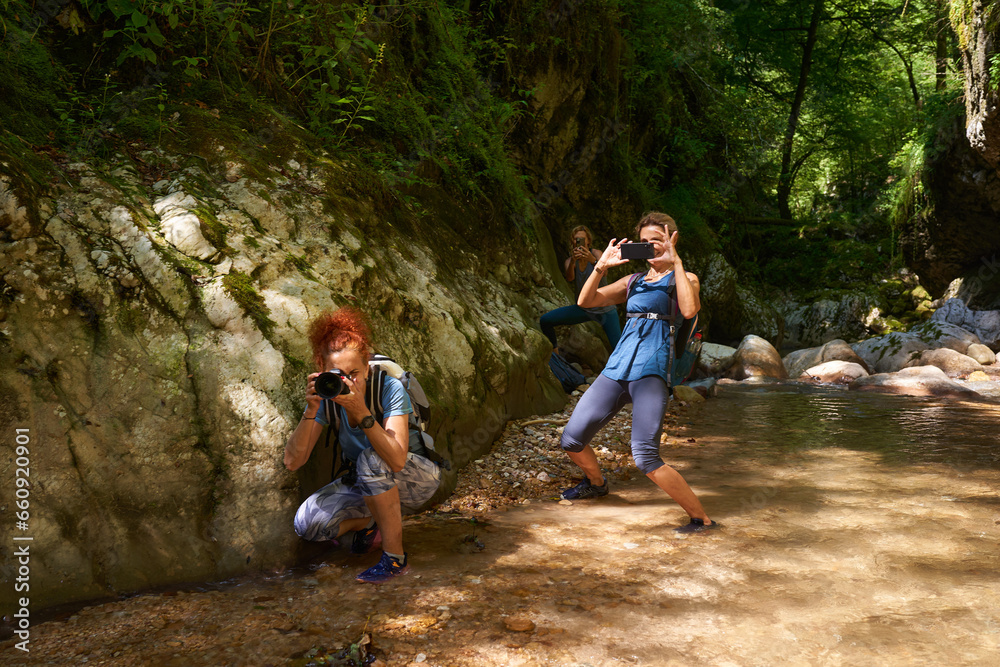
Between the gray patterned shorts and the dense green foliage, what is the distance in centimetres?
273

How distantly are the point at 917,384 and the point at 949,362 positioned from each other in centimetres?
210

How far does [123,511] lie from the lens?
3227 millimetres

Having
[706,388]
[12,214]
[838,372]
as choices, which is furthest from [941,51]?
[12,214]

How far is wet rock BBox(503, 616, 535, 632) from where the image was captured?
280 cm

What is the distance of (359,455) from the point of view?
343cm

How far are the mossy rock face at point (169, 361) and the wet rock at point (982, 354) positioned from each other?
39.5ft

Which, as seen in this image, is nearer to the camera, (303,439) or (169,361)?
(303,439)

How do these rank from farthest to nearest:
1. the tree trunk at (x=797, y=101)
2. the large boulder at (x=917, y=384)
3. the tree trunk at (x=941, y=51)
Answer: the tree trunk at (x=797, y=101) → the tree trunk at (x=941, y=51) → the large boulder at (x=917, y=384)

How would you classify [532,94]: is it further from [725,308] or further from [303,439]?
[303,439]

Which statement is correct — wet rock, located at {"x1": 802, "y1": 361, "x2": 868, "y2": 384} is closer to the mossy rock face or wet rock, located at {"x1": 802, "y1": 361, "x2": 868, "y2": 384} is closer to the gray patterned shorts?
the mossy rock face

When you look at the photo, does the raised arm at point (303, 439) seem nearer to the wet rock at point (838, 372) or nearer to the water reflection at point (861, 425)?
the water reflection at point (861, 425)

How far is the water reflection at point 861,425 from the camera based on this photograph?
6078mm

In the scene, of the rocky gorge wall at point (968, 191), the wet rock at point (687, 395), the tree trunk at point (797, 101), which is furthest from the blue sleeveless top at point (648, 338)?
the tree trunk at point (797, 101)

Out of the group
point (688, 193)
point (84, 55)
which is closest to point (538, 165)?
point (688, 193)
